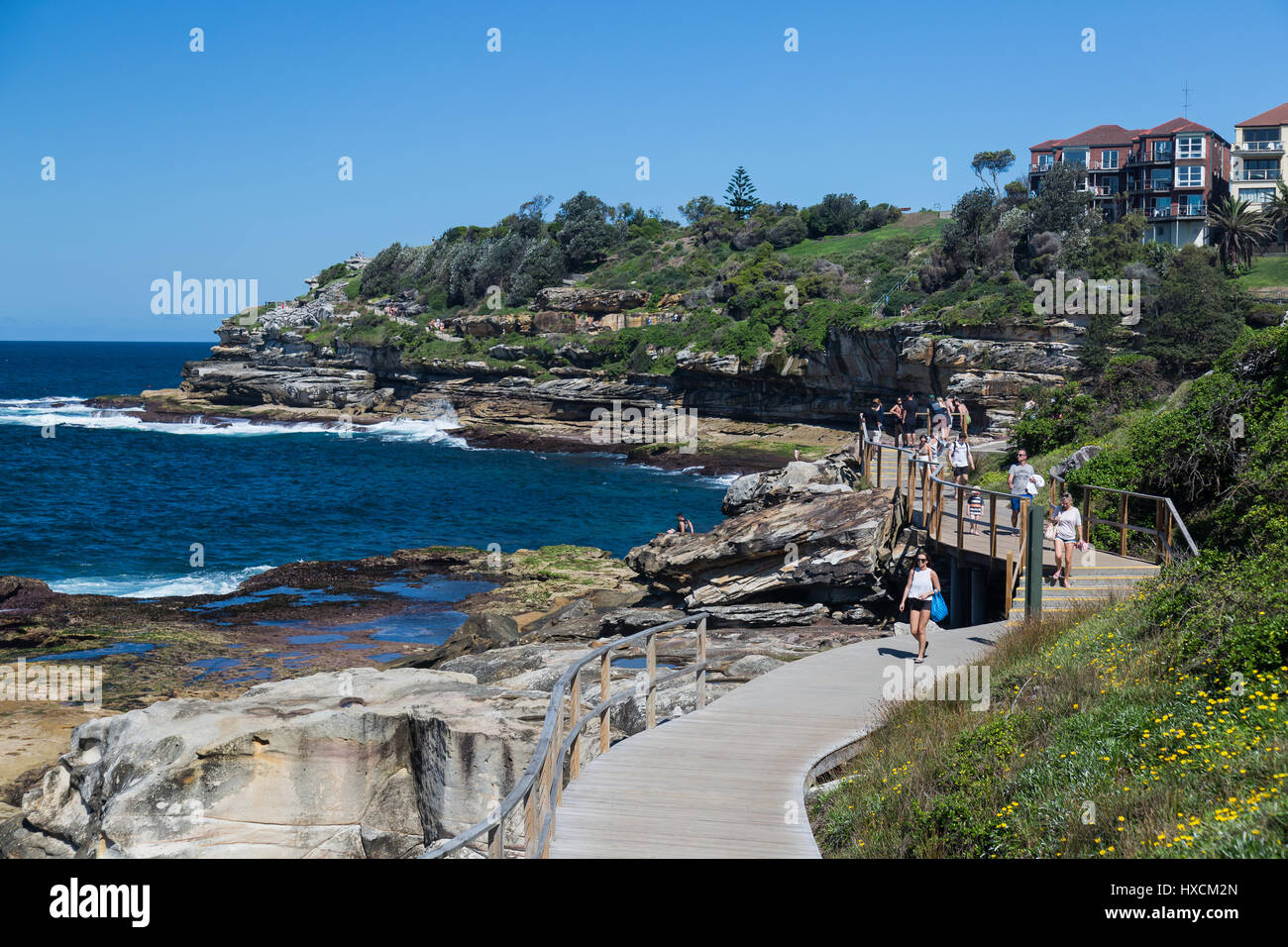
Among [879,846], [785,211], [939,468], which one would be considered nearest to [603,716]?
[879,846]

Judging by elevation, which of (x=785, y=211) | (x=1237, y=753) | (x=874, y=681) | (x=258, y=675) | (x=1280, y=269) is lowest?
(x=258, y=675)

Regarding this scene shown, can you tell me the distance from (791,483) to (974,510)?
28.6 feet

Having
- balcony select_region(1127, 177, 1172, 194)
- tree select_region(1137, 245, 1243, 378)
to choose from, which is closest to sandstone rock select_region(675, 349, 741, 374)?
tree select_region(1137, 245, 1243, 378)

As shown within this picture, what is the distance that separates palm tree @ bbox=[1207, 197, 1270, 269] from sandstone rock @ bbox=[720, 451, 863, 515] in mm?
35507

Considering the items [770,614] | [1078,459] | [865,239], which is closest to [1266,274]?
[1078,459]

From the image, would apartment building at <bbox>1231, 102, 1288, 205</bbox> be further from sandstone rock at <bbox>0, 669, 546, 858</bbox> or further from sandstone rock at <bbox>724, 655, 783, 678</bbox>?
sandstone rock at <bbox>0, 669, 546, 858</bbox>

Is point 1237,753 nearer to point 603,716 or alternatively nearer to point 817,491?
point 603,716

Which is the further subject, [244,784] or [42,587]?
[42,587]

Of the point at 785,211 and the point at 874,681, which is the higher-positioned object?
the point at 785,211

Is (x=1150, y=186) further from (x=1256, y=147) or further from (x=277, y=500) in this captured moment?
(x=277, y=500)

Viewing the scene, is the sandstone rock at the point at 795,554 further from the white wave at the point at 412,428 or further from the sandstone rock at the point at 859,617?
the white wave at the point at 412,428

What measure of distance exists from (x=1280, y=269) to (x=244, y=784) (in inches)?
2219

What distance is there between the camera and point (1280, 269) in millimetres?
51750

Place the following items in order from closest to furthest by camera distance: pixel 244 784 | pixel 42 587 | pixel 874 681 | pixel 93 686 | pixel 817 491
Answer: pixel 244 784
pixel 874 681
pixel 93 686
pixel 817 491
pixel 42 587
